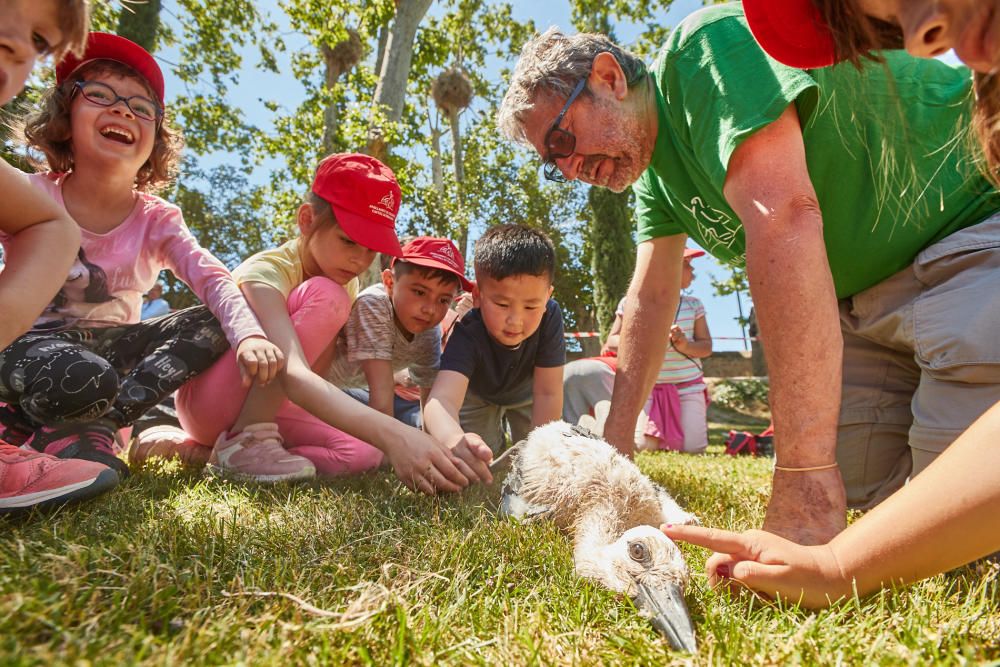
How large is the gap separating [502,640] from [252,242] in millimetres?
28307

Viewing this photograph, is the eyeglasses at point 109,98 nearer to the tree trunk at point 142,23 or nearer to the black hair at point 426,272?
the black hair at point 426,272

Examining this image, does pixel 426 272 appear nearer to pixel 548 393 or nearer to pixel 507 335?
pixel 507 335

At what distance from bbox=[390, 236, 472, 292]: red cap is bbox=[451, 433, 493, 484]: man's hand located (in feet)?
4.04

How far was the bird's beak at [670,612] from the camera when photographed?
105cm

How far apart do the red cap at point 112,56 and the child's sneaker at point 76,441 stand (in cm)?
156

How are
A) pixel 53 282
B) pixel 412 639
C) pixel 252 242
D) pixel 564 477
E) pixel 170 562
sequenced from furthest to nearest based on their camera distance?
pixel 252 242, pixel 564 477, pixel 53 282, pixel 170 562, pixel 412 639

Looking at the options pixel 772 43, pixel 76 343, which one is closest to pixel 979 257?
pixel 772 43

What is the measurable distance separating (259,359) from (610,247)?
1135 centimetres

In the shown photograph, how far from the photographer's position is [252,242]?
26625 millimetres

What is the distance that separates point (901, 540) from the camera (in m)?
1.11

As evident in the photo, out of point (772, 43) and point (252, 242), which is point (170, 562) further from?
point (252, 242)

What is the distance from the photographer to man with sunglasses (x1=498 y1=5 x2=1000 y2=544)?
1.55 m

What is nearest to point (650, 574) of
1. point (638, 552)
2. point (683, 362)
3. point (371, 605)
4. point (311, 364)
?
point (638, 552)

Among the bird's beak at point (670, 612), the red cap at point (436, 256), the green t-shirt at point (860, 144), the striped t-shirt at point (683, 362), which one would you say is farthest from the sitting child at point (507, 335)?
the striped t-shirt at point (683, 362)
